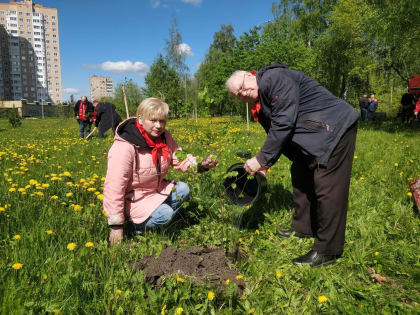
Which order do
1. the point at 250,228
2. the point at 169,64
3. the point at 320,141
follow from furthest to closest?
the point at 169,64
the point at 250,228
the point at 320,141

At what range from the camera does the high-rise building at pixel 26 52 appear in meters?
79.9

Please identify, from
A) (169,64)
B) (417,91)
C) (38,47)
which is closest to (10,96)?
(38,47)

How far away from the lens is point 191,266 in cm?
204

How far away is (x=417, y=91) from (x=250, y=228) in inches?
516

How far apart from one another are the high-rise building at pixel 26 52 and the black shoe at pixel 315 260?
89.7 metres

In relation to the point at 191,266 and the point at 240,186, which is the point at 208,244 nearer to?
the point at 191,266

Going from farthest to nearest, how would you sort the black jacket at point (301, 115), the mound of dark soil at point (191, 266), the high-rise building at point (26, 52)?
the high-rise building at point (26, 52)
the black jacket at point (301, 115)
the mound of dark soil at point (191, 266)

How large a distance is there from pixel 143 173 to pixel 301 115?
4.69ft

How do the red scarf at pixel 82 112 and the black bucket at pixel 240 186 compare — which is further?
the red scarf at pixel 82 112

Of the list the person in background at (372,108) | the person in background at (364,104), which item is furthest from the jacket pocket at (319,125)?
the person in background at (372,108)

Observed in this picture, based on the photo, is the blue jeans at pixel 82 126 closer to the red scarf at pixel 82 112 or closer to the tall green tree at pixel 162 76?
the red scarf at pixel 82 112

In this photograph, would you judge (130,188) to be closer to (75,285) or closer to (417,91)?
(75,285)

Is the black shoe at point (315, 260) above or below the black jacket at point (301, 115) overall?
below

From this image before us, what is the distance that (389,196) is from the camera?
3.68m
